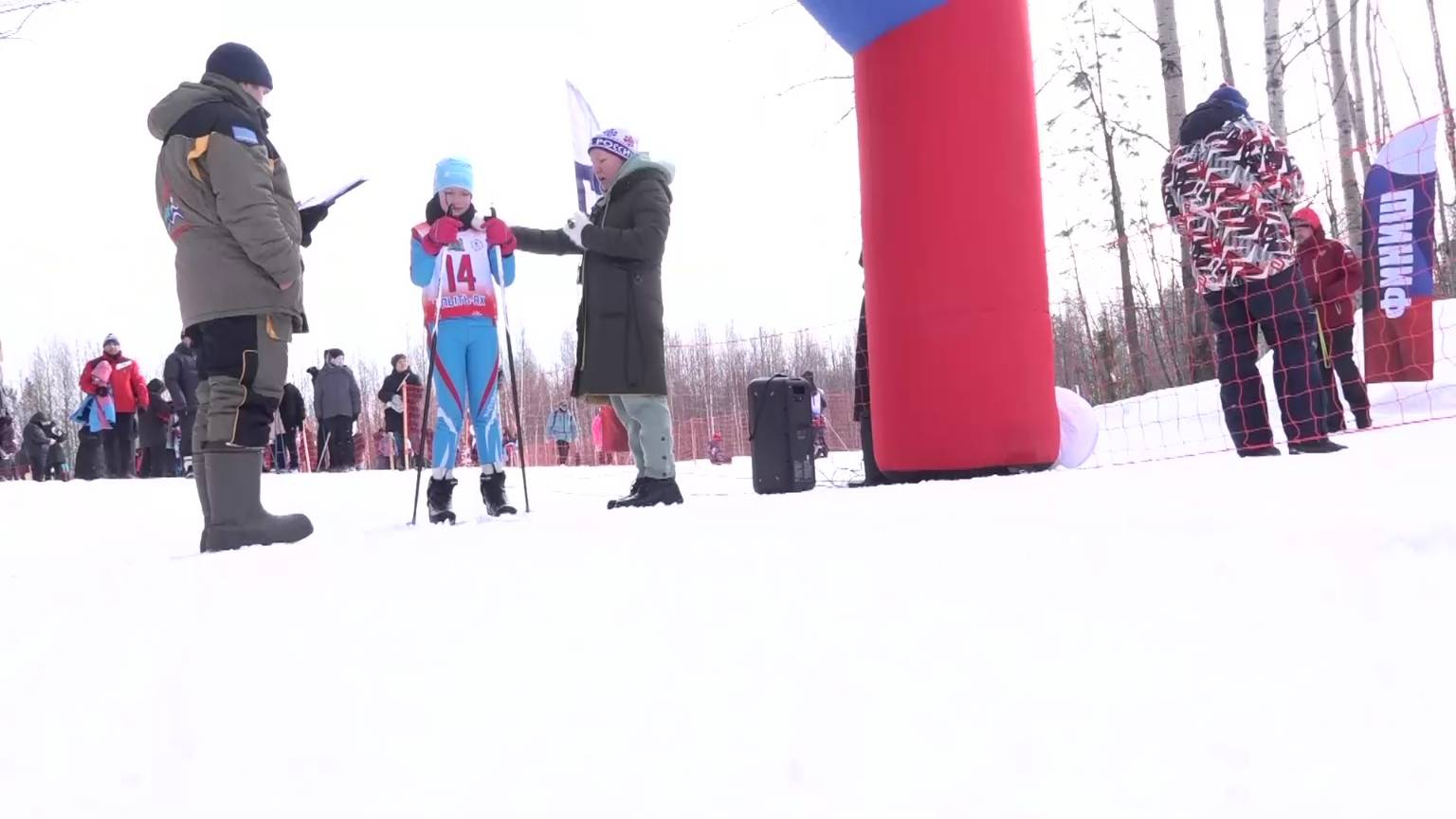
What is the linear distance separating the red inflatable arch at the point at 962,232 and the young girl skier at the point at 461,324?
1701 mm

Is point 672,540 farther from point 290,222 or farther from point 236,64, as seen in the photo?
point 236,64

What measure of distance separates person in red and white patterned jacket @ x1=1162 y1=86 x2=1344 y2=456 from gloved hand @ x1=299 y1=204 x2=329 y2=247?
3746mm

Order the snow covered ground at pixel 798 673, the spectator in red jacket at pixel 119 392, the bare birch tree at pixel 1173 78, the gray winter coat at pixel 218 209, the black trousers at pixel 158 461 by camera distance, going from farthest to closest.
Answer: the black trousers at pixel 158 461, the spectator in red jacket at pixel 119 392, the bare birch tree at pixel 1173 78, the gray winter coat at pixel 218 209, the snow covered ground at pixel 798 673

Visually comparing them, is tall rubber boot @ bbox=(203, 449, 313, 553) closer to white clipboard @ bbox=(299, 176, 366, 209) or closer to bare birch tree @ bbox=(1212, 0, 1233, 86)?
white clipboard @ bbox=(299, 176, 366, 209)

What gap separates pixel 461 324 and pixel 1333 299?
18.0 ft

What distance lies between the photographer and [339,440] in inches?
529

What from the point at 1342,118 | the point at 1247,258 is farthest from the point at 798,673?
the point at 1342,118

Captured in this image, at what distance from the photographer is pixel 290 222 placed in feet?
12.0

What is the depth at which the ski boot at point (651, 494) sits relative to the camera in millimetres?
4199

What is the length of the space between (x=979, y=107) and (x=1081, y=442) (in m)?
1.94

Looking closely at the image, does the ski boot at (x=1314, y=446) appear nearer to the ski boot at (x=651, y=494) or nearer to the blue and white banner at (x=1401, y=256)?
the ski boot at (x=651, y=494)

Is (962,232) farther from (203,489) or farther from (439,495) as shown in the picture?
(203,489)

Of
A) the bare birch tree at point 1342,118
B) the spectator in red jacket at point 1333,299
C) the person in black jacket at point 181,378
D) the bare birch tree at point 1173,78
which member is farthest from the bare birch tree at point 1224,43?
the person in black jacket at point 181,378

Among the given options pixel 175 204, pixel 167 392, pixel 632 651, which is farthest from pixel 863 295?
pixel 167 392
